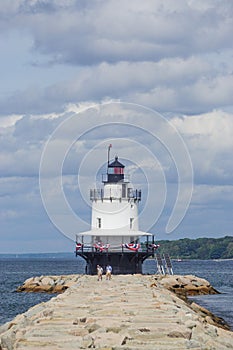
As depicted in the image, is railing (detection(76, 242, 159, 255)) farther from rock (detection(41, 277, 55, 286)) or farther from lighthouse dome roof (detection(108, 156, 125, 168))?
lighthouse dome roof (detection(108, 156, 125, 168))

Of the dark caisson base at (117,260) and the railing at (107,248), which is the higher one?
the railing at (107,248)

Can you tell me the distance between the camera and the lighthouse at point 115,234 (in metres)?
45.9

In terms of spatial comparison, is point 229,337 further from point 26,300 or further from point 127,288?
point 26,300

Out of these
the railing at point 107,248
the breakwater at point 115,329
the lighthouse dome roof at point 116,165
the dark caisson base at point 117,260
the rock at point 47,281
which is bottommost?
the breakwater at point 115,329

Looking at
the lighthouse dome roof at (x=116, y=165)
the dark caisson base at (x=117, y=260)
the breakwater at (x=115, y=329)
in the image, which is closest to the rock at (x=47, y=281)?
the dark caisson base at (x=117, y=260)

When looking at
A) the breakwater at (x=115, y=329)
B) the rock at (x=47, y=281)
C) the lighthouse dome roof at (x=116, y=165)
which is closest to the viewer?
the breakwater at (x=115, y=329)

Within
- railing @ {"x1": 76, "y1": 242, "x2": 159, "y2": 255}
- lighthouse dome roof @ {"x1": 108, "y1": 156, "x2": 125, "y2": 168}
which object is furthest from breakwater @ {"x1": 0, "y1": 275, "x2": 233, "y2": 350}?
lighthouse dome roof @ {"x1": 108, "y1": 156, "x2": 125, "y2": 168}

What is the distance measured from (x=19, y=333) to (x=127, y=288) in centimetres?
1334

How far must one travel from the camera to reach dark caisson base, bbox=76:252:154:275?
150ft

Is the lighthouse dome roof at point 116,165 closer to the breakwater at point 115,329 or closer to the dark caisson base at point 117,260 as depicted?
the dark caisson base at point 117,260

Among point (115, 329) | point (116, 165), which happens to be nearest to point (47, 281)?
point (116, 165)

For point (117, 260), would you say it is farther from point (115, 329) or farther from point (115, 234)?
point (115, 329)

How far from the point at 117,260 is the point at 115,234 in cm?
147

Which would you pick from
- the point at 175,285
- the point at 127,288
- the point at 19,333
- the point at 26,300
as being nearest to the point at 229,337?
the point at 19,333
